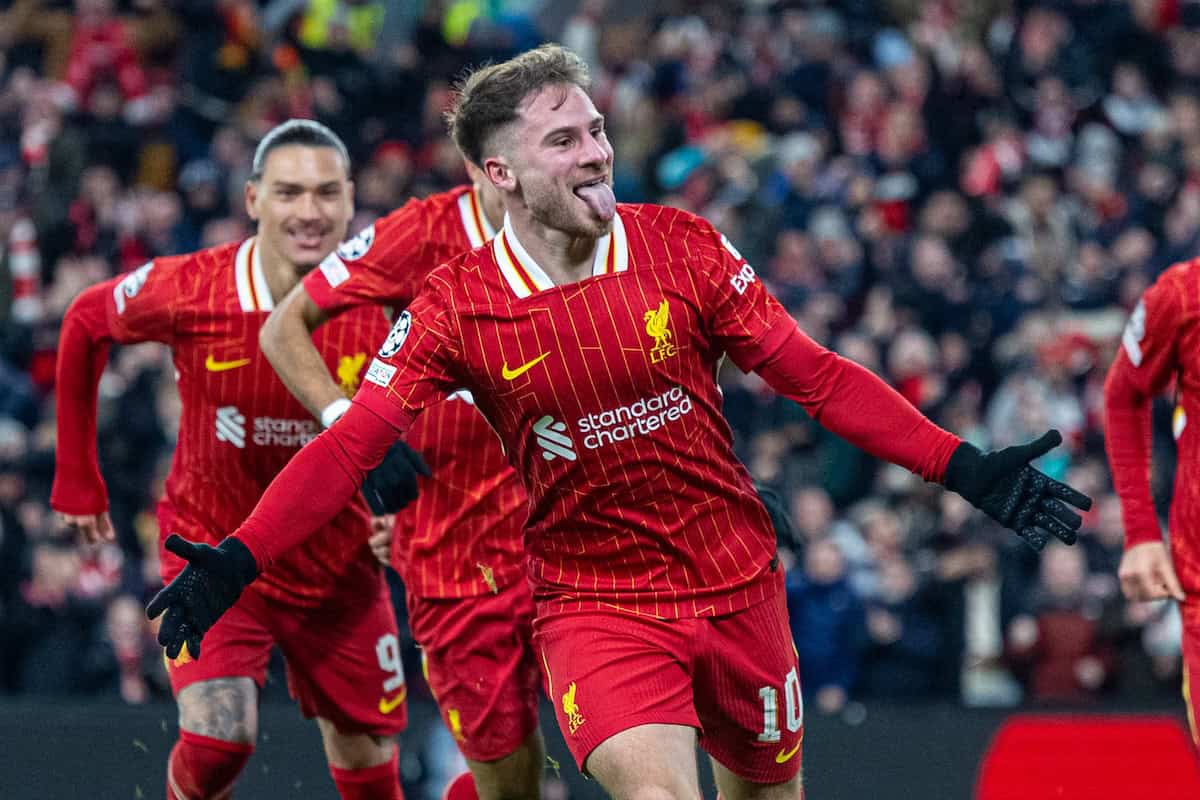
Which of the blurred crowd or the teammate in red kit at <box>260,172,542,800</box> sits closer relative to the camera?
the teammate in red kit at <box>260,172,542,800</box>

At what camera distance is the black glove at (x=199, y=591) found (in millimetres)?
4867

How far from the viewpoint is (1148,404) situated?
6.33 m

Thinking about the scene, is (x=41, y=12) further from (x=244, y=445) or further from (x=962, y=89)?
(x=244, y=445)

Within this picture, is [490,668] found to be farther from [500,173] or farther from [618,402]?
[500,173]

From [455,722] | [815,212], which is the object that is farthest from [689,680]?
[815,212]

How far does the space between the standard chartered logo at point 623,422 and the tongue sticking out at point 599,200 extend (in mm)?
534

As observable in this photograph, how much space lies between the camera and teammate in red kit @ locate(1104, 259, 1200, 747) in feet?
19.4

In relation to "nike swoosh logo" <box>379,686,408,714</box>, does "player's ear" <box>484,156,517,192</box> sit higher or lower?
higher

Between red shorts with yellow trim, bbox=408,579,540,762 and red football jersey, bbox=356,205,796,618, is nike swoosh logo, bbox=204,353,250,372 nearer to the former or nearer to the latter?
red shorts with yellow trim, bbox=408,579,540,762

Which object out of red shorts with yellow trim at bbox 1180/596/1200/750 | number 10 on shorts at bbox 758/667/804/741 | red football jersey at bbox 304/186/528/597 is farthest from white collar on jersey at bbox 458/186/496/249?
red shorts with yellow trim at bbox 1180/596/1200/750

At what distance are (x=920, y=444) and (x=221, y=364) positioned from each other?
9.17 ft

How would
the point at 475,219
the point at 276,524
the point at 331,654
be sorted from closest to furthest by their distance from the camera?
the point at 276,524 → the point at 475,219 → the point at 331,654

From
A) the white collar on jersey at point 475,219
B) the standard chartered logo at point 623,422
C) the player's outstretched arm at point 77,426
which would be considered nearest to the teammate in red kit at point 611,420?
the standard chartered logo at point 623,422

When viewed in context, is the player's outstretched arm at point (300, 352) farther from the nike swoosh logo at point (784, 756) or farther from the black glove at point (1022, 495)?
the black glove at point (1022, 495)
